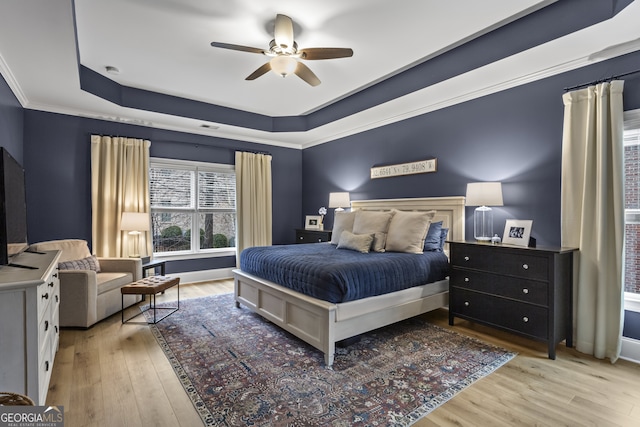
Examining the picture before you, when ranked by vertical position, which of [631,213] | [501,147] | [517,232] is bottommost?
[517,232]

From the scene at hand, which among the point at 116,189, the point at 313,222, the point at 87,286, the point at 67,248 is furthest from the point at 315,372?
the point at 116,189

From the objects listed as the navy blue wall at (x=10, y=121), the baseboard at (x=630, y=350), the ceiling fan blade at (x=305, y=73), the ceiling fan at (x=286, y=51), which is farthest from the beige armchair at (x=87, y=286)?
the baseboard at (x=630, y=350)

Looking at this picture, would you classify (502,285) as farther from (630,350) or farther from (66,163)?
(66,163)

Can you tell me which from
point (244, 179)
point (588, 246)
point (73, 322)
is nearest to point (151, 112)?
point (244, 179)

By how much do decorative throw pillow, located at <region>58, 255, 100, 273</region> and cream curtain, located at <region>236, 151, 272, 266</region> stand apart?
2283 mm

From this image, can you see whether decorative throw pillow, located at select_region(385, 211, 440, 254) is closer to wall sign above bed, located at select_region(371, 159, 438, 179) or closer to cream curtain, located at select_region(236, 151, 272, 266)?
wall sign above bed, located at select_region(371, 159, 438, 179)

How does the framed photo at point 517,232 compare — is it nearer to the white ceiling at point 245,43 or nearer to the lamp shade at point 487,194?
the lamp shade at point 487,194

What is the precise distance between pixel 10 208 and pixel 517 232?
161 inches

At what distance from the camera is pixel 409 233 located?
3586 mm

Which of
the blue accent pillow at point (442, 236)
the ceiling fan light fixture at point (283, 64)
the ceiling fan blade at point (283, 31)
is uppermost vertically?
the ceiling fan blade at point (283, 31)

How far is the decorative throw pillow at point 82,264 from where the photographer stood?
338 cm

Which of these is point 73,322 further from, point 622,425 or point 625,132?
point 625,132

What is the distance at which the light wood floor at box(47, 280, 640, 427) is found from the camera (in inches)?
73.5

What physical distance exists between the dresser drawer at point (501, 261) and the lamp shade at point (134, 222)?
3.98 metres
